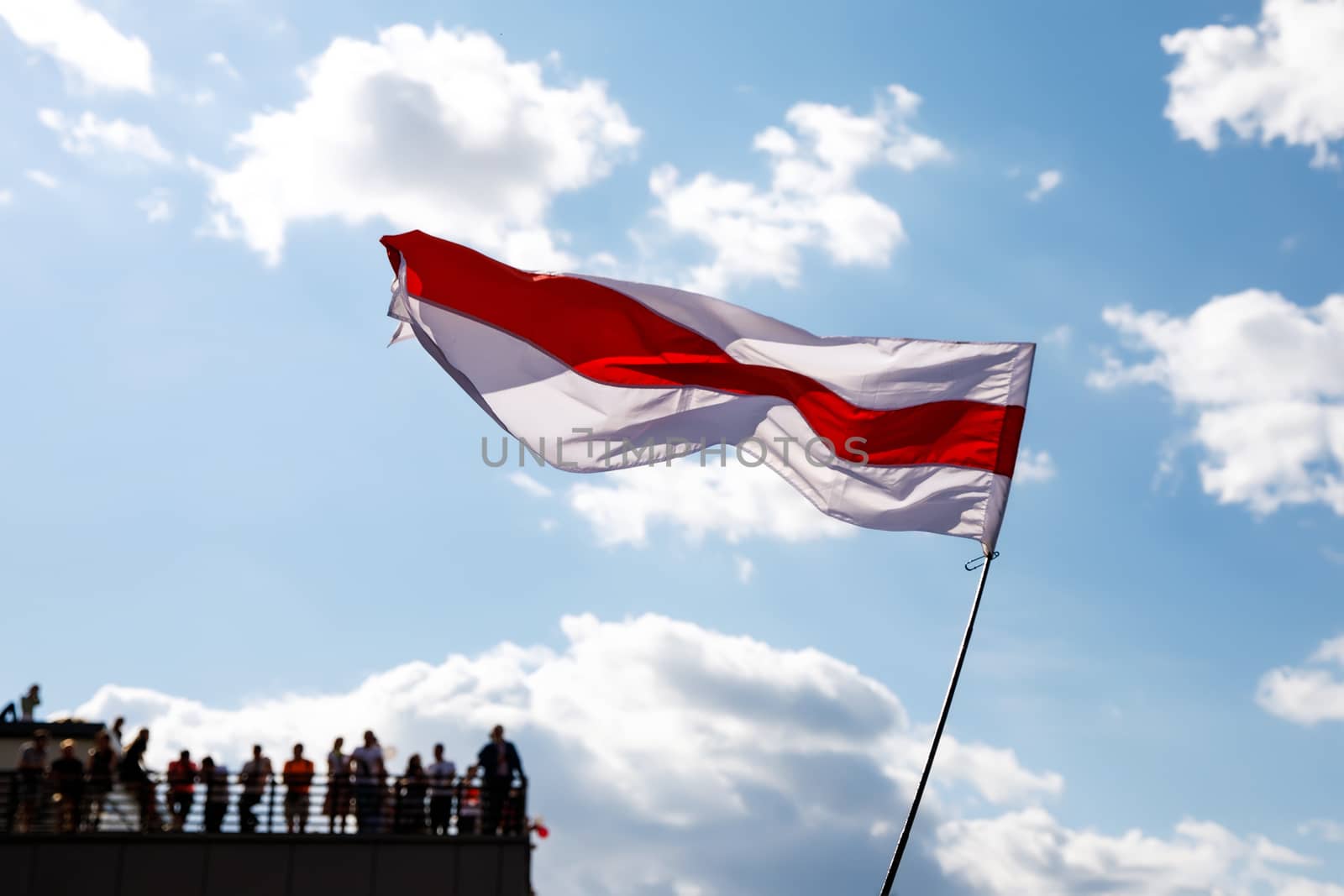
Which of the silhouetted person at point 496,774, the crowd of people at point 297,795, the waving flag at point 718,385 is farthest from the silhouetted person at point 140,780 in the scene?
the waving flag at point 718,385

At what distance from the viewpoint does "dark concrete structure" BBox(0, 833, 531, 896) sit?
2220 cm

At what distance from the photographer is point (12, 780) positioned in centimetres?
2261

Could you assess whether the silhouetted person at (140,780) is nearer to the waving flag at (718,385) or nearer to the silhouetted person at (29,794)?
the silhouetted person at (29,794)

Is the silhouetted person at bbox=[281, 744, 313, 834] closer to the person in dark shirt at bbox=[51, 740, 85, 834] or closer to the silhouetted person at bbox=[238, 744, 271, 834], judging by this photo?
the silhouetted person at bbox=[238, 744, 271, 834]

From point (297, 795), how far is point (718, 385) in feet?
29.0

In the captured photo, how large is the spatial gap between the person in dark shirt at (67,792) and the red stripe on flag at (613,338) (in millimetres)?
8786

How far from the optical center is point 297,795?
892 inches

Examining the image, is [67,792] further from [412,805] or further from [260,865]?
[412,805]

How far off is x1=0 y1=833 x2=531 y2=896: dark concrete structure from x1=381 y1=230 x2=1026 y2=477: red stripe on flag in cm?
734

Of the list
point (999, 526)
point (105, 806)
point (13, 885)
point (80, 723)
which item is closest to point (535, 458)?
point (999, 526)

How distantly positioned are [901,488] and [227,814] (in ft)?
36.6

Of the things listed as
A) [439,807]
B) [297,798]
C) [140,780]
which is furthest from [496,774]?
[140,780]

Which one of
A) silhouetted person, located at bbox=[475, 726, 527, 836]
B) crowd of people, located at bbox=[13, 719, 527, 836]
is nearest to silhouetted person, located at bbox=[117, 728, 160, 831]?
crowd of people, located at bbox=[13, 719, 527, 836]

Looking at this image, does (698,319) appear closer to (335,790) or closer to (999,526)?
(999,526)
